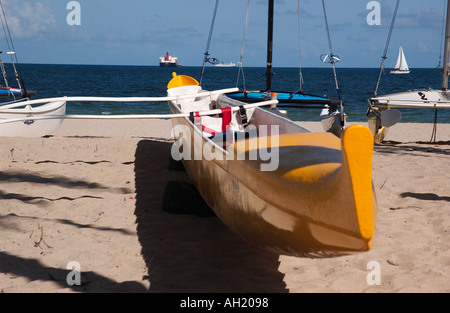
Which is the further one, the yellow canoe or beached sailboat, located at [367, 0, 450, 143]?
beached sailboat, located at [367, 0, 450, 143]

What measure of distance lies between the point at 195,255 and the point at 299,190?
1.79m

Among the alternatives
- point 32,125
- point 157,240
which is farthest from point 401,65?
point 157,240

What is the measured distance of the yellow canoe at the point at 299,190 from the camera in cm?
236

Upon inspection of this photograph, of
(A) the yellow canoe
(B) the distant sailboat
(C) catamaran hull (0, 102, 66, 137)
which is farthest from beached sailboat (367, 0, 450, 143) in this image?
(B) the distant sailboat

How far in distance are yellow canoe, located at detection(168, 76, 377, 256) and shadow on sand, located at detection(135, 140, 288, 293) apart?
44 cm

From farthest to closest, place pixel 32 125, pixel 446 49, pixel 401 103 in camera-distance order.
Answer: pixel 446 49 → pixel 401 103 → pixel 32 125

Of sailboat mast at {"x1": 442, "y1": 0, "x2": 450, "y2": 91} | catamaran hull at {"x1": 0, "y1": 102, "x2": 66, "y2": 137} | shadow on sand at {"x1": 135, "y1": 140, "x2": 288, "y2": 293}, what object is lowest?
shadow on sand at {"x1": 135, "y1": 140, "x2": 288, "y2": 293}

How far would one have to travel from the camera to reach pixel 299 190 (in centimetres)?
263

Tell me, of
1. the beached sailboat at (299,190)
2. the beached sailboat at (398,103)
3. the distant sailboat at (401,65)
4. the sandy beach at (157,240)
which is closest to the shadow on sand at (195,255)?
the sandy beach at (157,240)

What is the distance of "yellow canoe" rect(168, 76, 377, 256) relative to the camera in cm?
236

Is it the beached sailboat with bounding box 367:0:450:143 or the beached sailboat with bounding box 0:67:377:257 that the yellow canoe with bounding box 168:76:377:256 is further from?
the beached sailboat with bounding box 367:0:450:143

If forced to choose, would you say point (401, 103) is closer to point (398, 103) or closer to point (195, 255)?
point (398, 103)

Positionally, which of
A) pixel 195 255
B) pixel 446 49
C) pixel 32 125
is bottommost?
pixel 195 255
